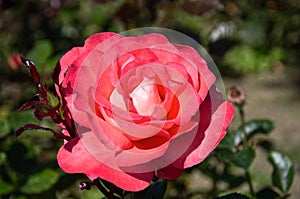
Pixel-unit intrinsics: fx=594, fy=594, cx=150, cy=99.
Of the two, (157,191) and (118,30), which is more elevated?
(157,191)

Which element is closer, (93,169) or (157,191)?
(93,169)

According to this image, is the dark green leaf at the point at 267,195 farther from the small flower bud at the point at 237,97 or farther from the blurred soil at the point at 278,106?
the blurred soil at the point at 278,106

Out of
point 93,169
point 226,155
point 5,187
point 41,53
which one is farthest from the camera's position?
point 41,53

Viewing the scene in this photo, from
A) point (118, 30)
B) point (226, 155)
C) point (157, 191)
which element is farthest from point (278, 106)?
point (157, 191)

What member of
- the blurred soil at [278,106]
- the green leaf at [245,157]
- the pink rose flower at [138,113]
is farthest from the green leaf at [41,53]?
the blurred soil at [278,106]

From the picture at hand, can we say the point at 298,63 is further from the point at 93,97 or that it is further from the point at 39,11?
the point at 93,97

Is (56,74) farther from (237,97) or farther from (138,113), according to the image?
(237,97)

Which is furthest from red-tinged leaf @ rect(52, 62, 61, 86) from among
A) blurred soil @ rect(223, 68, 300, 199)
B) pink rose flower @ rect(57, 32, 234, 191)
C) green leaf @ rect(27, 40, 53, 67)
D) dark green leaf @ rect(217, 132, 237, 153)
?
blurred soil @ rect(223, 68, 300, 199)
